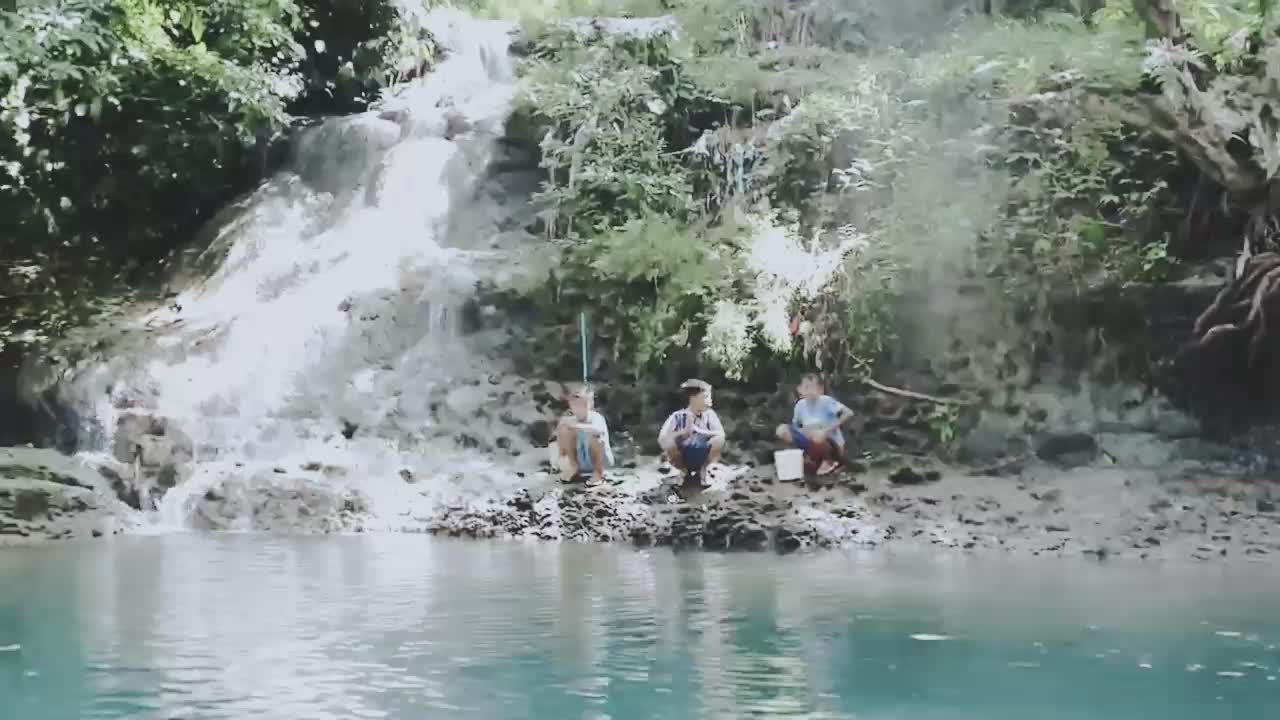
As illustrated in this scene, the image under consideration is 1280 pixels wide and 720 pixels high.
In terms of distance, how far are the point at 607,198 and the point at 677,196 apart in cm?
83

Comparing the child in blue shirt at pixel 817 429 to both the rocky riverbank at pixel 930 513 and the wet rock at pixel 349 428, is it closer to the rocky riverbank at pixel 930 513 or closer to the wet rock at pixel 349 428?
the rocky riverbank at pixel 930 513

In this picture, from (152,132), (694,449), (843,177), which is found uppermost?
(152,132)

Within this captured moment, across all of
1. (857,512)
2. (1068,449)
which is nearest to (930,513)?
(857,512)

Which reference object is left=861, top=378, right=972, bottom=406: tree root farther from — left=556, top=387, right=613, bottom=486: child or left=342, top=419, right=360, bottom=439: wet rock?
left=342, top=419, right=360, bottom=439: wet rock

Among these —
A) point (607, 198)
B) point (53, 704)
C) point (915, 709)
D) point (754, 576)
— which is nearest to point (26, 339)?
point (607, 198)

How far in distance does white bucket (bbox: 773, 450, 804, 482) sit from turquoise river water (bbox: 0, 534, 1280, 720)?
8.18 ft

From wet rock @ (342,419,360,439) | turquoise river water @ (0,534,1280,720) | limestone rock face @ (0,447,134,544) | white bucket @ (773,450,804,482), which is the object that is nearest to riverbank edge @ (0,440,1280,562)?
limestone rock face @ (0,447,134,544)

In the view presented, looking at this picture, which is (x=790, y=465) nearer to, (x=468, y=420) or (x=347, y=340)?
(x=468, y=420)

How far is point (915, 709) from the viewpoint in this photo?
386 centimetres

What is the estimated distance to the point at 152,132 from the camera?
16203 millimetres

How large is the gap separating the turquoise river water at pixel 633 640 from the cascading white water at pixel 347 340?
302 cm

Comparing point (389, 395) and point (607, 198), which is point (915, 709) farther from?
point (607, 198)

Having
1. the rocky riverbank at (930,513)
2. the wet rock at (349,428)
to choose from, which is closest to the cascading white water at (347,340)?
the wet rock at (349,428)

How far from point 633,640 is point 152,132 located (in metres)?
13.2
